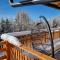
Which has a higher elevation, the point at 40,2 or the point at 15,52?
the point at 40,2

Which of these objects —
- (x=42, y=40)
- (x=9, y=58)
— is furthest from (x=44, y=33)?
(x=9, y=58)

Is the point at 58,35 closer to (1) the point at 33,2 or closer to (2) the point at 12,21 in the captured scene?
(1) the point at 33,2

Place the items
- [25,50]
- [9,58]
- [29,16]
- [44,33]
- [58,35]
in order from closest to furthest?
[25,50], [9,58], [44,33], [58,35], [29,16]

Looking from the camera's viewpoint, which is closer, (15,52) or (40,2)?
(40,2)

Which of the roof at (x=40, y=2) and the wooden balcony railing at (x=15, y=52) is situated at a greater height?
the roof at (x=40, y=2)

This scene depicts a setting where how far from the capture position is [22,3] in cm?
46

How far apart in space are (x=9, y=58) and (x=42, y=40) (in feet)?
10.5

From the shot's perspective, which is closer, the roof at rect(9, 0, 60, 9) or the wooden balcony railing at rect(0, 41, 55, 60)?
the roof at rect(9, 0, 60, 9)

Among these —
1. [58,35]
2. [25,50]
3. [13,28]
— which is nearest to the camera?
[25,50]

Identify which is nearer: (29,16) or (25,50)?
A: (25,50)

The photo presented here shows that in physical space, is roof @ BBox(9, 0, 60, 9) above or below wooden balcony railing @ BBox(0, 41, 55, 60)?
above

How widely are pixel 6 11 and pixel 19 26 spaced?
2.37 m

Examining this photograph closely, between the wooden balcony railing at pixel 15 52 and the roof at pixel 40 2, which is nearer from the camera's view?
the roof at pixel 40 2

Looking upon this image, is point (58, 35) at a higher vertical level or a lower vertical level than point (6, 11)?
lower
